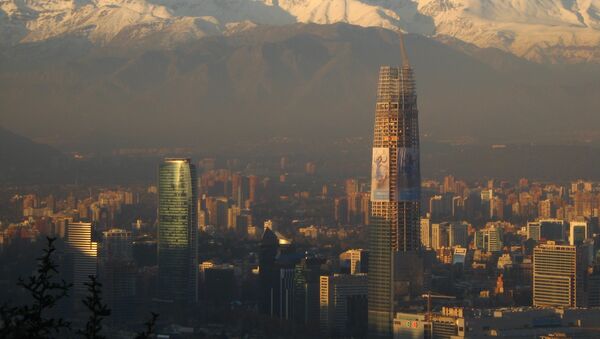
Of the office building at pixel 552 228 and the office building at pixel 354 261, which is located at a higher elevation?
the office building at pixel 552 228

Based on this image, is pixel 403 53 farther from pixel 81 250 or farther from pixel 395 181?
pixel 81 250

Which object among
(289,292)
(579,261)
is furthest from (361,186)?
(579,261)

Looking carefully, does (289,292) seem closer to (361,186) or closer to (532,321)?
(361,186)

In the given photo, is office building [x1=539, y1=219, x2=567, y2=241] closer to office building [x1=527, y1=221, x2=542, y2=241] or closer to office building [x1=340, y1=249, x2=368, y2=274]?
office building [x1=527, y1=221, x2=542, y2=241]

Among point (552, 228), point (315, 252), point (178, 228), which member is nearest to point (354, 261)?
point (315, 252)

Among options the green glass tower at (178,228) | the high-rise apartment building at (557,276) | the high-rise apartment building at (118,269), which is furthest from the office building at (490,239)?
the high-rise apartment building at (118,269)

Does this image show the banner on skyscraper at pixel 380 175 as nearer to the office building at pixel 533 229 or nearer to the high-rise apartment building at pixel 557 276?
the high-rise apartment building at pixel 557 276
